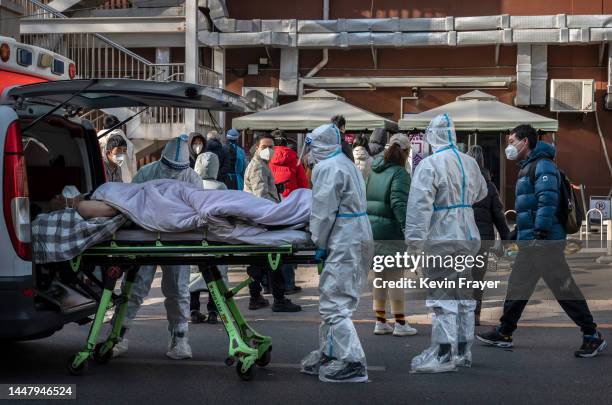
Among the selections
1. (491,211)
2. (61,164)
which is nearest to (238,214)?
(61,164)

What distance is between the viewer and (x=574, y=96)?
1950 cm

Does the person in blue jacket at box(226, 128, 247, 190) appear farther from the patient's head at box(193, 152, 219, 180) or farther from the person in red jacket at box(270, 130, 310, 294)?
the patient's head at box(193, 152, 219, 180)

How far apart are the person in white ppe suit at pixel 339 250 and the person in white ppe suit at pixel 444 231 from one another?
1.65 ft

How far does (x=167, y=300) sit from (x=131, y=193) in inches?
45.7

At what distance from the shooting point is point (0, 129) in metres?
6.59

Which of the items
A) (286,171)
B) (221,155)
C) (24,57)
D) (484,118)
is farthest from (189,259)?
(484,118)

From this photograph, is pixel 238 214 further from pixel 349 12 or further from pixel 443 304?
pixel 349 12

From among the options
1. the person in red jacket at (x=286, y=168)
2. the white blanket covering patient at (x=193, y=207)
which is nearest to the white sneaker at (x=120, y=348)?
the white blanket covering patient at (x=193, y=207)

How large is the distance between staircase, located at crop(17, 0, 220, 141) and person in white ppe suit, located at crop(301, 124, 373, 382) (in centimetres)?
1167

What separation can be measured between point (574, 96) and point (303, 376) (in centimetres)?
1370

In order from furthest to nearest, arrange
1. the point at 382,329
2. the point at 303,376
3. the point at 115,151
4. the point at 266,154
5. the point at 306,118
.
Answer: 1. the point at 306,118
2. the point at 266,154
3. the point at 115,151
4. the point at 382,329
5. the point at 303,376

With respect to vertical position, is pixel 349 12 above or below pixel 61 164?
above

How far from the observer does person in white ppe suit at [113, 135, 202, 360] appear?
25.9 ft

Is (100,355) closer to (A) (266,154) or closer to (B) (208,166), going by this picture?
(B) (208,166)
